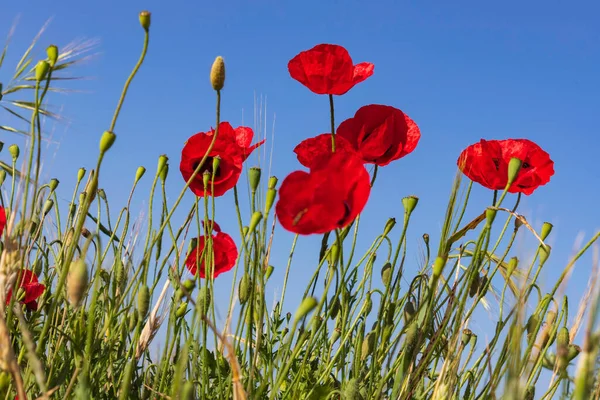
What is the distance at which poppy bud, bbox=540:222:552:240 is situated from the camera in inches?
56.9

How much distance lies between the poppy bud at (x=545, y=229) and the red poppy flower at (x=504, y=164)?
101 mm

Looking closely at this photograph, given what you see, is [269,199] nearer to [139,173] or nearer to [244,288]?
[244,288]

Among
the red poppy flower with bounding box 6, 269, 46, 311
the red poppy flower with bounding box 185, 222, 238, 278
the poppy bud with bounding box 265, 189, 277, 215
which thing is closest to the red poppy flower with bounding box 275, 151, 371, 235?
the poppy bud with bounding box 265, 189, 277, 215

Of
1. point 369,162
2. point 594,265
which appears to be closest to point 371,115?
point 369,162

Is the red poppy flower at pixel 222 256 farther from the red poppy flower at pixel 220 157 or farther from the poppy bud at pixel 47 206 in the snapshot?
the poppy bud at pixel 47 206

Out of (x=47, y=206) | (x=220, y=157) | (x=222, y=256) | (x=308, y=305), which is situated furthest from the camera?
(x=47, y=206)

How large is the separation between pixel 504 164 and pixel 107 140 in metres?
0.85

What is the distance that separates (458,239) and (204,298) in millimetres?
515

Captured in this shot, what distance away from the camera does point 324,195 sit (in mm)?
1058

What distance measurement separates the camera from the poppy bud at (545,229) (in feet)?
4.75

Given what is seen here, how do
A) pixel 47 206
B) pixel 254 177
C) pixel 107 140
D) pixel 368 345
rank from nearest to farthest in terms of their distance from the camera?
pixel 107 140 < pixel 254 177 < pixel 368 345 < pixel 47 206

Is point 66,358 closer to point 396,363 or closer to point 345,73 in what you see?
point 396,363

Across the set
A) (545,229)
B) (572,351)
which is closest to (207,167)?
(545,229)

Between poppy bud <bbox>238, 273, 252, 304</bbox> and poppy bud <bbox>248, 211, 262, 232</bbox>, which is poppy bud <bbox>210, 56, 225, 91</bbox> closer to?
poppy bud <bbox>248, 211, 262, 232</bbox>
